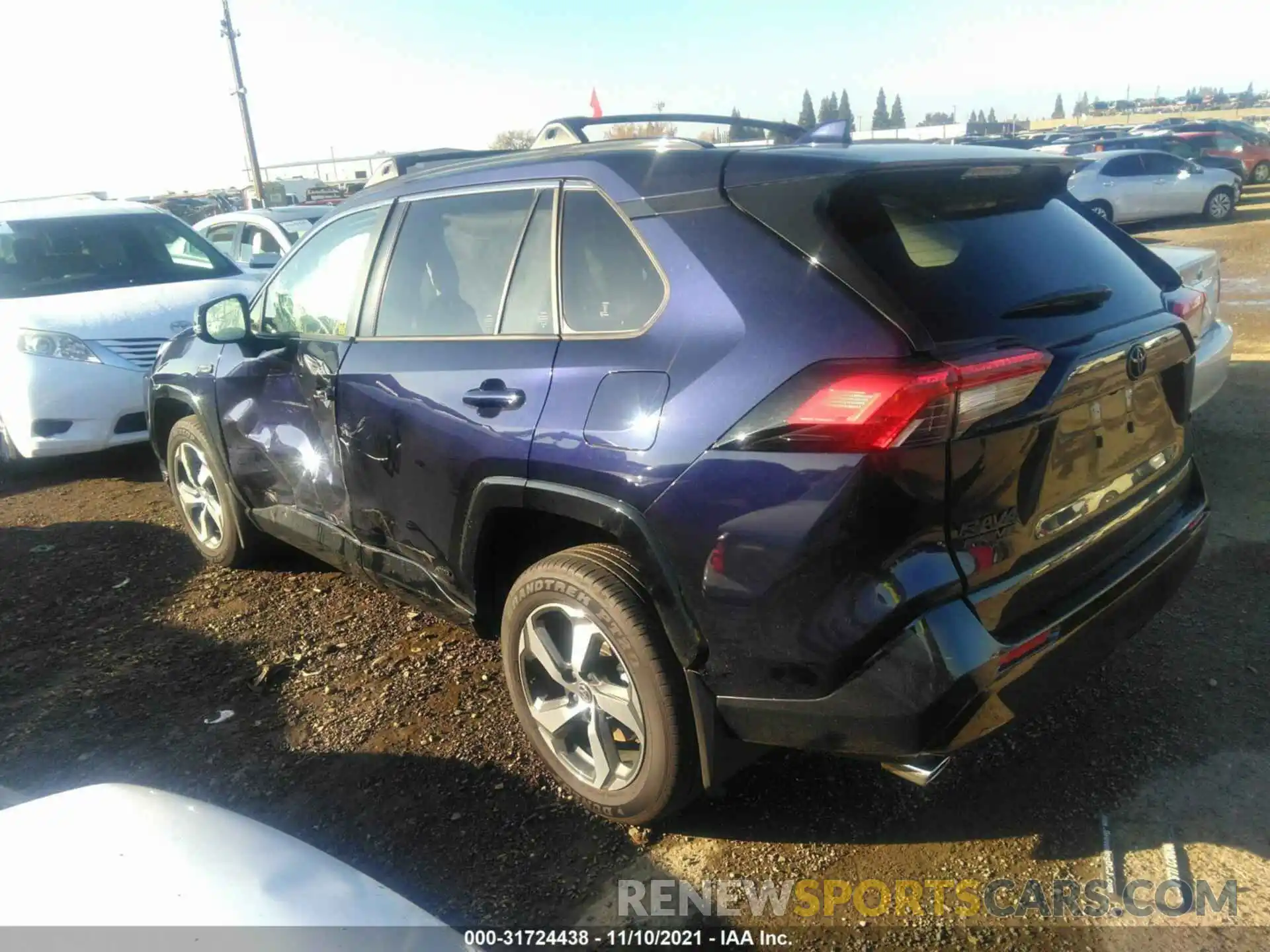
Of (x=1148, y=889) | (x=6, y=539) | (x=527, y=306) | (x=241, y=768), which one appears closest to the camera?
(x=1148, y=889)

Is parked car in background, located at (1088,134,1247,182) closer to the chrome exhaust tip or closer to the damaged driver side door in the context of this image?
the damaged driver side door

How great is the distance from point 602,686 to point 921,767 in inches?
34.8

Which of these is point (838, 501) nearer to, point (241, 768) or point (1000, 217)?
point (1000, 217)

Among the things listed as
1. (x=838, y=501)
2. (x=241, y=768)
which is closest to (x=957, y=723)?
(x=838, y=501)

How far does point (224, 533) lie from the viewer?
4.59 meters

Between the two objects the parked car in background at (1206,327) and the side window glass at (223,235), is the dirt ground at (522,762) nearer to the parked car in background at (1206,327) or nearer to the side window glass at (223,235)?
the parked car in background at (1206,327)

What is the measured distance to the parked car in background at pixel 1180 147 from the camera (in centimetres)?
2020

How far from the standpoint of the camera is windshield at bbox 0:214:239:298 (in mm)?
6887

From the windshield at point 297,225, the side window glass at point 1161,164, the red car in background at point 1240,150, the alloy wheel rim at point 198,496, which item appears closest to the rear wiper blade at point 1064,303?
the alloy wheel rim at point 198,496

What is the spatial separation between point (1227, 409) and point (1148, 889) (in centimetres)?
454

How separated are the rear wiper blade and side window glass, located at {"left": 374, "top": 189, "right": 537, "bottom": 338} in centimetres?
150

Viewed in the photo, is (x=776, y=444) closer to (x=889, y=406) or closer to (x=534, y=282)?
(x=889, y=406)

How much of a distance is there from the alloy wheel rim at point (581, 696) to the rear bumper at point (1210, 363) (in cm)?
335

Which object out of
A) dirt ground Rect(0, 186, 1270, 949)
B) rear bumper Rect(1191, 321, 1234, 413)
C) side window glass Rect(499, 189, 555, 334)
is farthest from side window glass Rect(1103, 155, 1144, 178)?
side window glass Rect(499, 189, 555, 334)
